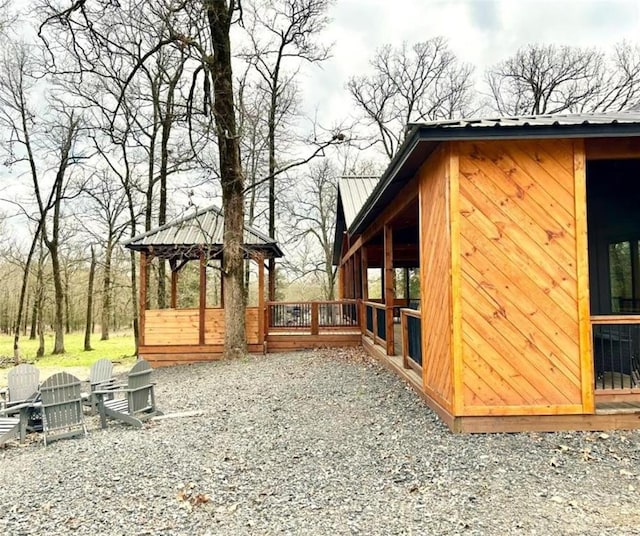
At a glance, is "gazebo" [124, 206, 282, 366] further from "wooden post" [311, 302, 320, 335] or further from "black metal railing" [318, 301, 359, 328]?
"black metal railing" [318, 301, 359, 328]

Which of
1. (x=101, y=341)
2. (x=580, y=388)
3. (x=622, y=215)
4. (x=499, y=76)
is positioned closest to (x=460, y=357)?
(x=580, y=388)

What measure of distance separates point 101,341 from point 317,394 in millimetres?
24047

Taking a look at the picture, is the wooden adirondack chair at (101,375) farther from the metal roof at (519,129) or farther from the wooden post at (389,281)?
the metal roof at (519,129)

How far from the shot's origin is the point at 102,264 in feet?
67.8

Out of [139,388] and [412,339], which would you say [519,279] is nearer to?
[412,339]

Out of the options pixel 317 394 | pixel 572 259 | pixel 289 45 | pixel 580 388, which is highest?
pixel 289 45

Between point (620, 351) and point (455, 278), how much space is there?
187 cm

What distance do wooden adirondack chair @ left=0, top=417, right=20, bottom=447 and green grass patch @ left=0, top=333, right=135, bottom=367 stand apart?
12.9m

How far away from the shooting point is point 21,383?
21.6 feet

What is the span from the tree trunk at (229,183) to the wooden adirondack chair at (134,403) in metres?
4.91

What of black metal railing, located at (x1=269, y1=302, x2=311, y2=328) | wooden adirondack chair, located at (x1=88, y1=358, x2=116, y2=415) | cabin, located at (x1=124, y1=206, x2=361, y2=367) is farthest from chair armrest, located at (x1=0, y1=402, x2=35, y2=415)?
black metal railing, located at (x1=269, y1=302, x2=311, y2=328)

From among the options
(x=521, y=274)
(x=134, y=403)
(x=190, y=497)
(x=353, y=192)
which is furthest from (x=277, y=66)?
(x=190, y=497)

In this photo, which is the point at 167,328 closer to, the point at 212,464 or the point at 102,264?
the point at 212,464

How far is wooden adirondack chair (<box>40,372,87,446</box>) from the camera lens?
5379 mm
